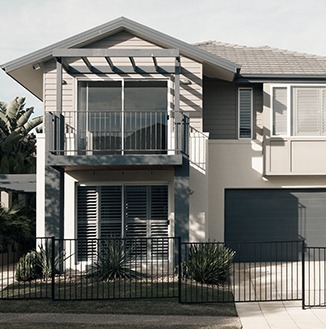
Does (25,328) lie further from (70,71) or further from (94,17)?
(94,17)

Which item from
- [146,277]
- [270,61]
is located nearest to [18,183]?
[146,277]

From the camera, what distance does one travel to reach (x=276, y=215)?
1770cm

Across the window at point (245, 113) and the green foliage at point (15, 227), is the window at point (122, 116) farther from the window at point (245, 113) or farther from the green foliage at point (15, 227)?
the green foliage at point (15, 227)

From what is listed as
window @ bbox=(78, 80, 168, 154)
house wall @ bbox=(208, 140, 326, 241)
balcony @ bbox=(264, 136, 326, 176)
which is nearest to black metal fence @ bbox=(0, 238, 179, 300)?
house wall @ bbox=(208, 140, 326, 241)

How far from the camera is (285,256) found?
691 inches

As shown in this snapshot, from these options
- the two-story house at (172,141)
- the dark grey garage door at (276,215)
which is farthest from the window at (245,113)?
the dark grey garage door at (276,215)

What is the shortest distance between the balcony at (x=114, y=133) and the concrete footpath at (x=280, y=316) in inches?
191

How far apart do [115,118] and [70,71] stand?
74.9 inches

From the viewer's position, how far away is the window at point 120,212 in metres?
16.2

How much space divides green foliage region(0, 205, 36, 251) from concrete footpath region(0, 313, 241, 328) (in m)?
5.70

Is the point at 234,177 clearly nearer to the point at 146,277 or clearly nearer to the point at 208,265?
the point at 208,265

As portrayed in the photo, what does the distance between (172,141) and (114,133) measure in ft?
5.41

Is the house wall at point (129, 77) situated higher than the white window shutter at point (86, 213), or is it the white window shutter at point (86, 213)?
the house wall at point (129, 77)

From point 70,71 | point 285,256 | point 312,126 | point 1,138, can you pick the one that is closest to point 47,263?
point 70,71
